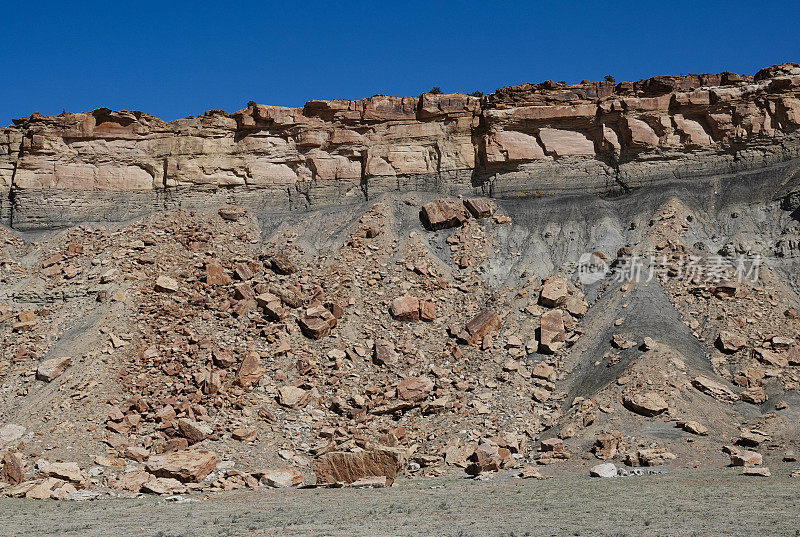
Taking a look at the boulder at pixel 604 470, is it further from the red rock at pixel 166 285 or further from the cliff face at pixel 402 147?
the cliff face at pixel 402 147

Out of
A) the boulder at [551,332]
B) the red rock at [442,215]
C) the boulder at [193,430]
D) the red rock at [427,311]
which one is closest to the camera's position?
the boulder at [193,430]

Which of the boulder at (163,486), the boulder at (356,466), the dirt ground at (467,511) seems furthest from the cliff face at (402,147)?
the dirt ground at (467,511)

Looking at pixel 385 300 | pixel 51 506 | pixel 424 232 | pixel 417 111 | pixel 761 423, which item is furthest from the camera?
pixel 417 111

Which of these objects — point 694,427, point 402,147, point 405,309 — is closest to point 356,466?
point 405,309

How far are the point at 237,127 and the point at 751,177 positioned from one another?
22.0 m

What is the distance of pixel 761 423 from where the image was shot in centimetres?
2178

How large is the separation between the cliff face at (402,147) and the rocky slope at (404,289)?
0.33ft

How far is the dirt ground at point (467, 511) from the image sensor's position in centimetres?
1323

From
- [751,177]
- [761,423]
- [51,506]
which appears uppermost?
[751,177]

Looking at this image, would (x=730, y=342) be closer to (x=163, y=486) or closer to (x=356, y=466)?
(x=356, y=466)

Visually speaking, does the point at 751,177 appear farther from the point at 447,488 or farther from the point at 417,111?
the point at 447,488

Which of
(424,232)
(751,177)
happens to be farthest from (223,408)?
(751,177)

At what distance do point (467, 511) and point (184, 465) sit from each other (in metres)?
8.32

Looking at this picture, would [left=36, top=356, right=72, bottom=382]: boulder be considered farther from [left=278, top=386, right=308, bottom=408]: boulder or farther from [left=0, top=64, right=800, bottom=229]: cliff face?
[left=0, top=64, right=800, bottom=229]: cliff face
